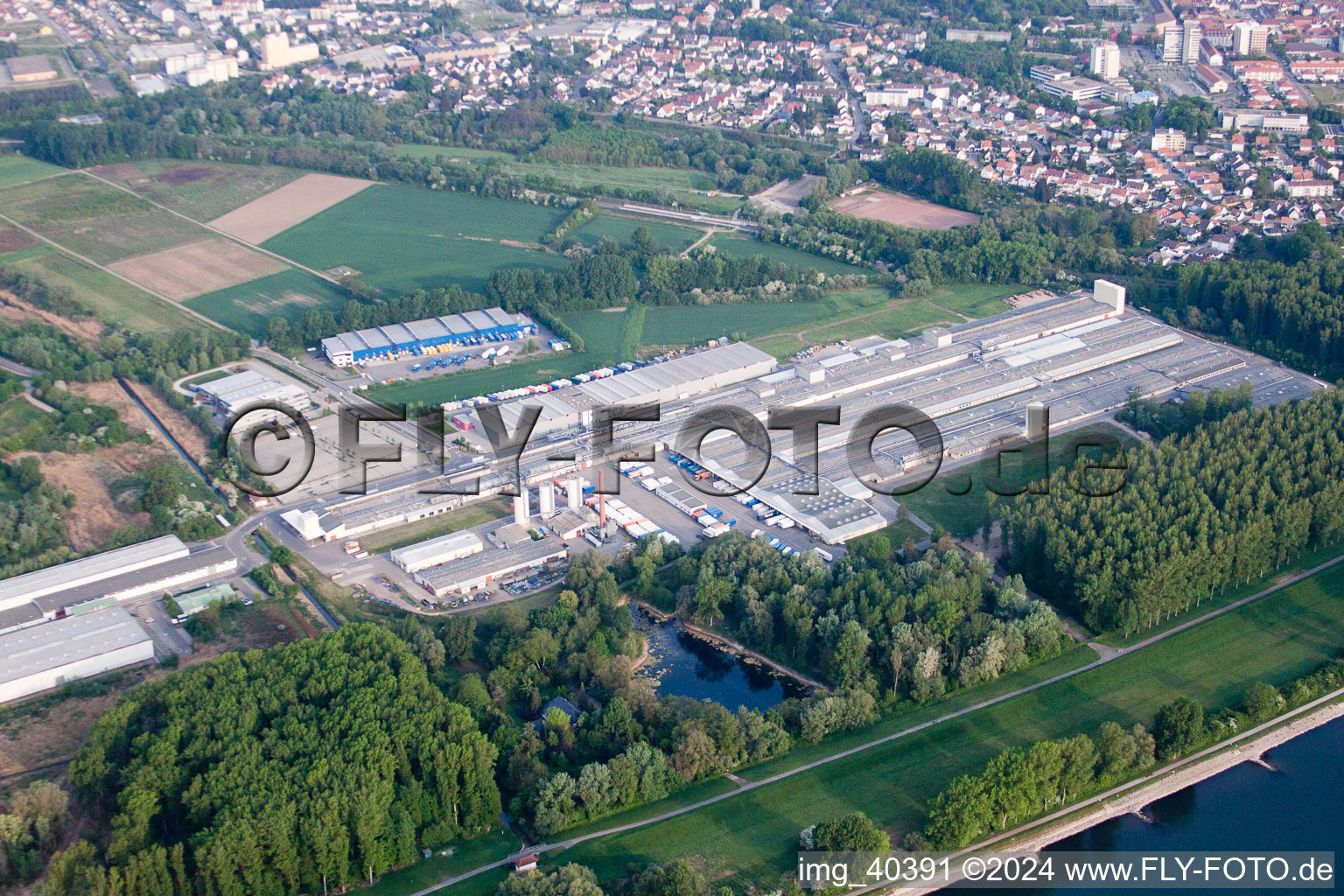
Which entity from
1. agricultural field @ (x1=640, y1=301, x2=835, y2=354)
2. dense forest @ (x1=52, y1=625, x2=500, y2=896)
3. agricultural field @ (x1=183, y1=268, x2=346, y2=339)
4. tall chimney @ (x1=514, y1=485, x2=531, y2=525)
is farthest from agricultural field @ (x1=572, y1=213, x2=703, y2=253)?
dense forest @ (x1=52, y1=625, x2=500, y2=896)

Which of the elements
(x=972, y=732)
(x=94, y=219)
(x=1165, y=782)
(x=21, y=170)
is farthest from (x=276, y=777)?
(x=21, y=170)

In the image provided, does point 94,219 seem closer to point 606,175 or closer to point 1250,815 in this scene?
point 606,175

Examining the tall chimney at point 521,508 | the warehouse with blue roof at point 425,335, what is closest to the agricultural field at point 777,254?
the warehouse with blue roof at point 425,335

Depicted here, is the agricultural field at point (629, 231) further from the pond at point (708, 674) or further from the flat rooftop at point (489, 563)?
the pond at point (708, 674)

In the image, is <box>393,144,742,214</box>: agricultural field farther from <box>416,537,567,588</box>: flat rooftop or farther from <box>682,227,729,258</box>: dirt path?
<box>416,537,567,588</box>: flat rooftop

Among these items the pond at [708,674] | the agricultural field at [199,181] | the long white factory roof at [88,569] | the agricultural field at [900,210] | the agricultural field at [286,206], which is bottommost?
the pond at [708,674]
